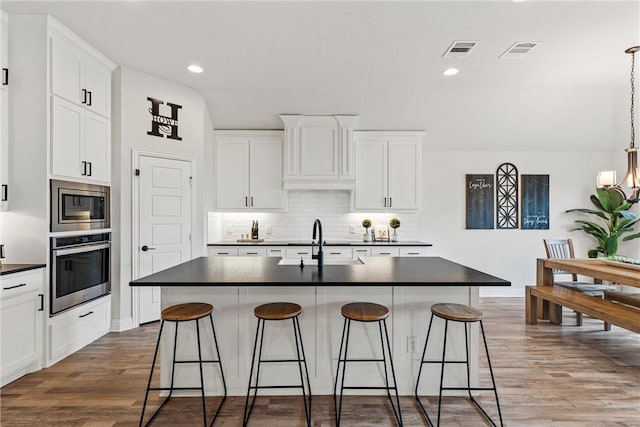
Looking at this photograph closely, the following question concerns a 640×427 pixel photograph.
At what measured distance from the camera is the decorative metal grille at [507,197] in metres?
5.34

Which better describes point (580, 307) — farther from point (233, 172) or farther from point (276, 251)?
point (233, 172)

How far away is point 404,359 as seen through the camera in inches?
94.0

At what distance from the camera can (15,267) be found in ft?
8.41

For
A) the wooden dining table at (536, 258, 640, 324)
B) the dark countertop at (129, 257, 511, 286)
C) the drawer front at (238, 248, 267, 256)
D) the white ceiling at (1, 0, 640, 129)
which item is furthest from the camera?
the drawer front at (238, 248, 267, 256)

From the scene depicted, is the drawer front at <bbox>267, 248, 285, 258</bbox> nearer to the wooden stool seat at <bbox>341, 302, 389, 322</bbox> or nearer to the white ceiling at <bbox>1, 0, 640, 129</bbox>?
the white ceiling at <bbox>1, 0, 640, 129</bbox>

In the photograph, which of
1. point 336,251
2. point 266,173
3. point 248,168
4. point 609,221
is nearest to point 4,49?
point 248,168

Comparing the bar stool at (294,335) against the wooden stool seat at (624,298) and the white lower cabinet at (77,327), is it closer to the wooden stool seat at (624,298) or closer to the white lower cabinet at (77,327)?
the white lower cabinet at (77,327)

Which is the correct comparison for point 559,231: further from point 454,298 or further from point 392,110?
point 454,298

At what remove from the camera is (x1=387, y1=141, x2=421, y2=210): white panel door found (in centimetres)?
503

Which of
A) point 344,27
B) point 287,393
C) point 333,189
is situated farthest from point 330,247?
point 344,27

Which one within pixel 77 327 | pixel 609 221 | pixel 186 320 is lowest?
pixel 77 327

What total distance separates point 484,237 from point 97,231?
554cm

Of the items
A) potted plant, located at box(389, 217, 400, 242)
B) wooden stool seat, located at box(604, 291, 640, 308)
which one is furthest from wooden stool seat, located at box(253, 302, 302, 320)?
wooden stool seat, located at box(604, 291, 640, 308)

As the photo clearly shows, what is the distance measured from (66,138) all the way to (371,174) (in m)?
3.81
